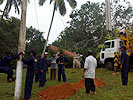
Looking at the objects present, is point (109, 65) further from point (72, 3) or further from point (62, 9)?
point (62, 9)

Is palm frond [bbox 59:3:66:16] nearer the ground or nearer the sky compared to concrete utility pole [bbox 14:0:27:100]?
nearer the sky

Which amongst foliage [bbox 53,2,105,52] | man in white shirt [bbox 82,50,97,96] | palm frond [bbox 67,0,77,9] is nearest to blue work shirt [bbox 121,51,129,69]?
man in white shirt [bbox 82,50,97,96]

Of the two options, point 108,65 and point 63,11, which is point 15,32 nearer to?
point 63,11

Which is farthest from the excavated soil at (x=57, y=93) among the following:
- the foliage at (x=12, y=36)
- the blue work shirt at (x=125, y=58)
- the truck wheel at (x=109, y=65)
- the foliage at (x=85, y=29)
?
the foliage at (x=85, y=29)

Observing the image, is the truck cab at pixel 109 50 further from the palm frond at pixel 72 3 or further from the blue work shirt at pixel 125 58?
the blue work shirt at pixel 125 58

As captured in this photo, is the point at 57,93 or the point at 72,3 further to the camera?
the point at 72,3

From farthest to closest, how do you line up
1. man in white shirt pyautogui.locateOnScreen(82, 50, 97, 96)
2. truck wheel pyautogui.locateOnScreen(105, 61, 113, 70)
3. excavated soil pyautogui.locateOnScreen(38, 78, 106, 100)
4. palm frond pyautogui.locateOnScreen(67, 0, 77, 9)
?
palm frond pyautogui.locateOnScreen(67, 0, 77, 9)
truck wheel pyautogui.locateOnScreen(105, 61, 113, 70)
excavated soil pyautogui.locateOnScreen(38, 78, 106, 100)
man in white shirt pyautogui.locateOnScreen(82, 50, 97, 96)

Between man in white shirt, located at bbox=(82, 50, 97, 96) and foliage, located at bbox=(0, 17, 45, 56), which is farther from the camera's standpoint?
foliage, located at bbox=(0, 17, 45, 56)

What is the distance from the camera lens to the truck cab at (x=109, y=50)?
15.5m

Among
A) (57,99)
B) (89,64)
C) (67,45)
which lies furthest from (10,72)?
(67,45)

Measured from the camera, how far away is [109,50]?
53.2 ft

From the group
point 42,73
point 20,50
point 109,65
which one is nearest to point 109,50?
point 109,65

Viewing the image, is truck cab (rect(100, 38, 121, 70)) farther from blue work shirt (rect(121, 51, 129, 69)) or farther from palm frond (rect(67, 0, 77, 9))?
blue work shirt (rect(121, 51, 129, 69))

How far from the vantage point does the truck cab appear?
50.8 ft
